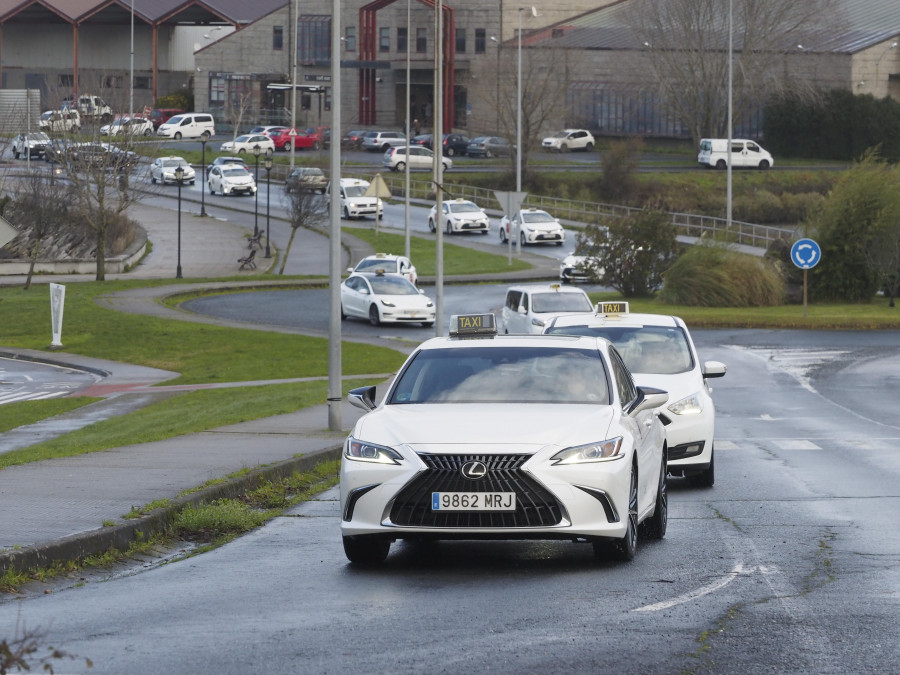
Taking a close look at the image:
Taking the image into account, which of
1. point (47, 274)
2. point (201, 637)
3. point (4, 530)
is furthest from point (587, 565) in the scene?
point (47, 274)

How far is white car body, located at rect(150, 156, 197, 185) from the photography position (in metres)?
81.6

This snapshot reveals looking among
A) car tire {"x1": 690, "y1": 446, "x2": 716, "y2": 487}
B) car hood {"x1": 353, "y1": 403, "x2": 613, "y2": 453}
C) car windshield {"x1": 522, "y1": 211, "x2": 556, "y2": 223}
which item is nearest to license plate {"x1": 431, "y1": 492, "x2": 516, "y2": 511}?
car hood {"x1": 353, "y1": 403, "x2": 613, "y2": 453}

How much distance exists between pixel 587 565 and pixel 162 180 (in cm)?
7588

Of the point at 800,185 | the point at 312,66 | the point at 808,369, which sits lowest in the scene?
the point at 808,369

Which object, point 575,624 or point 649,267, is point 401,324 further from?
point 575,624

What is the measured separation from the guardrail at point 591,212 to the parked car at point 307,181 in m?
A: 6.36

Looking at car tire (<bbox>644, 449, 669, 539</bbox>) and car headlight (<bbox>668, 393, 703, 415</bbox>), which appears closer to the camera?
car tire (<bbox>644, 449, 669, 539</bbox>)

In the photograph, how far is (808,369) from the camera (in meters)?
31.3

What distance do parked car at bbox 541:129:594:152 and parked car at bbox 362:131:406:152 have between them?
9.41 m

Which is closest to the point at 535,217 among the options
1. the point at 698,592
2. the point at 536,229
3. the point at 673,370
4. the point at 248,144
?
the point at 536,229

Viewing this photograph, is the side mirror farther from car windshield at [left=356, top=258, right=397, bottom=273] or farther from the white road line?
car windshield at [left=356, top=258, right=397, bottom=273]

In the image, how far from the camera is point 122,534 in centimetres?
1037

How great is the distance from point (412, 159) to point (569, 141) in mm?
14754

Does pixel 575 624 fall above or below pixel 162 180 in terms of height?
below
